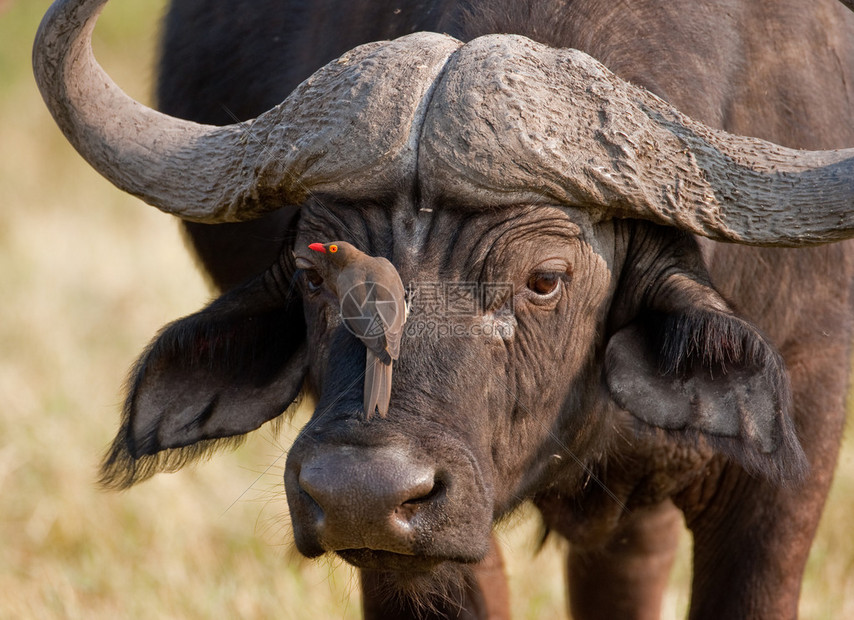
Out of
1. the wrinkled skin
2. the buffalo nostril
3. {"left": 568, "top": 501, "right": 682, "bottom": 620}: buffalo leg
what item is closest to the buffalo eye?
the wrinkled skin

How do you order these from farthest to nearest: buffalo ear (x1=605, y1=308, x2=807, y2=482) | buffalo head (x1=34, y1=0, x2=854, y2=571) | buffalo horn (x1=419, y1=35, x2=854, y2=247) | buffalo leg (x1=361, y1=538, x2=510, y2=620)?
buffalo leg (x1=361, y1=538, x2=510, y2=620) → buffalo ear (x1=605, y1=308, x2=807, y2=482) → buffalo horn (x1=419, y1=35, x2=854, y2=247) → buffalo head (x1=34, y1=0, x2=854, y2=571)

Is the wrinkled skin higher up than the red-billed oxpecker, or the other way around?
the red-billed oxpecker

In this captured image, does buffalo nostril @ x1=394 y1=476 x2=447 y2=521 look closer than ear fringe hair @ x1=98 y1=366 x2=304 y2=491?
Yes

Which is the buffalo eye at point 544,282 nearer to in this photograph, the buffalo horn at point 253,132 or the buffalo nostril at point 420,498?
the buffalo horn at point 253,132

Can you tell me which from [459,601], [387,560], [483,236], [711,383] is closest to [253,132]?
[483,236]

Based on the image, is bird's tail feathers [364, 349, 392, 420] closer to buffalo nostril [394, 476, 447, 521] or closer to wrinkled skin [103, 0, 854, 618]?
wrinkled skin [103, 0, 854, 618]

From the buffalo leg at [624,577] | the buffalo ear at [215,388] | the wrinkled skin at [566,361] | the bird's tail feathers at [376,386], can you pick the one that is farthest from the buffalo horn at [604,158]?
the buffalo leg at [624,577]

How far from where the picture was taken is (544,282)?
119 inches

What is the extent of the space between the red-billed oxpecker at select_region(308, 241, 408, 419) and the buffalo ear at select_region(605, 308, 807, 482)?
747 millimetres

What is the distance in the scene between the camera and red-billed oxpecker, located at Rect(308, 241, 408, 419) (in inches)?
106

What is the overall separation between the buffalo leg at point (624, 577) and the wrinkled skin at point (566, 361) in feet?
2.10

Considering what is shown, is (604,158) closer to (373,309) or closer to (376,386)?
(373,309)

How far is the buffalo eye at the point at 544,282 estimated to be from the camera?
300 centimetres

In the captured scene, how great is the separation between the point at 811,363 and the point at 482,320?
1451 millimetres
